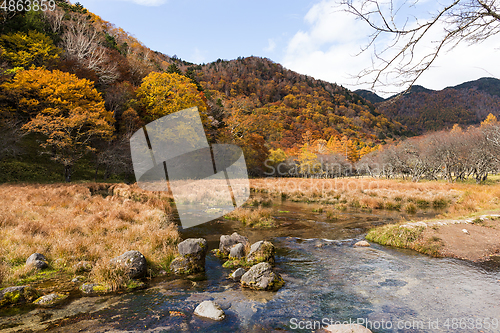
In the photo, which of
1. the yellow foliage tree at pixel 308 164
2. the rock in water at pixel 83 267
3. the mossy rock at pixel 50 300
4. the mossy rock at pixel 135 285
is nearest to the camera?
the mossy rock at pixel 50 300

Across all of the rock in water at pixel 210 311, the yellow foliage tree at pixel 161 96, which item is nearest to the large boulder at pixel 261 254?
the rock in water at pixel 210 311

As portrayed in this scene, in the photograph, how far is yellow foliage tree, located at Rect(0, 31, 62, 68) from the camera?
27.7 m

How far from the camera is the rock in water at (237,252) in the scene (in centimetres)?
745

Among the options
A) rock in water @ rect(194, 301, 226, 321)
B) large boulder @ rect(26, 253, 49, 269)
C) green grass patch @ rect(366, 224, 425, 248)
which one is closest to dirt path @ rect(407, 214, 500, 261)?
green grass patch @ rect(366, 224, 425, 248)

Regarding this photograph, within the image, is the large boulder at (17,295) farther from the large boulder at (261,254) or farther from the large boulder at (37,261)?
the large boulder at (261,254)

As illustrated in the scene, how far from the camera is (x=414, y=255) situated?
26.6 feet

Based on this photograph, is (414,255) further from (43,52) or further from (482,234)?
(43,52)

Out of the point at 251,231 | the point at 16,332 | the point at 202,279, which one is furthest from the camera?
the point at 251,231

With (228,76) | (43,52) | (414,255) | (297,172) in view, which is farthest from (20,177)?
(228,76)

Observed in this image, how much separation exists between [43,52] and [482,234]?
42364 mm

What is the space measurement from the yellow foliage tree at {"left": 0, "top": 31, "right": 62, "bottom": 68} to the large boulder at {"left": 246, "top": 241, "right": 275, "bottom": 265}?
36.1 meters

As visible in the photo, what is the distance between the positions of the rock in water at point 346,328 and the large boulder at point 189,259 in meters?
3.73

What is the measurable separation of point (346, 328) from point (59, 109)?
30732 mm

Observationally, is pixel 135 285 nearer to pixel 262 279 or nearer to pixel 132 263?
pixel 132 263
